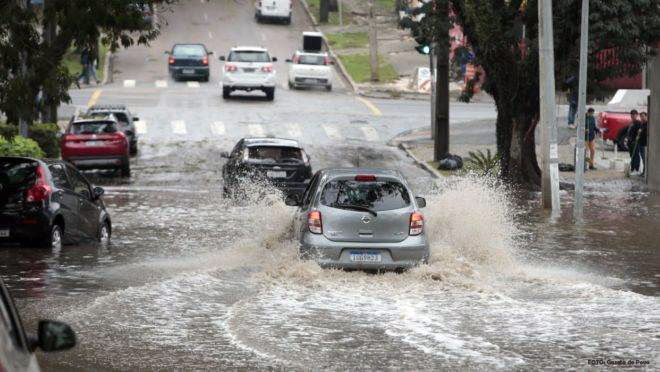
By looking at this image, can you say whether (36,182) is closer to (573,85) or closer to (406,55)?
(573,85)

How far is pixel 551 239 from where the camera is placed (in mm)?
21938

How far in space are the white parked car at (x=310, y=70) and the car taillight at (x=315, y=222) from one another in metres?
38.8

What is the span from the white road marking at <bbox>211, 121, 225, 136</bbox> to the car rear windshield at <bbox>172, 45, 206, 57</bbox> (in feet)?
41.1

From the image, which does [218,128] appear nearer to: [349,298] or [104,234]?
[104,234]

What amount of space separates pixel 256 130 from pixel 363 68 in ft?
67.2

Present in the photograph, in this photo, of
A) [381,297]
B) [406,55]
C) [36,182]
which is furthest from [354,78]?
[381,297]

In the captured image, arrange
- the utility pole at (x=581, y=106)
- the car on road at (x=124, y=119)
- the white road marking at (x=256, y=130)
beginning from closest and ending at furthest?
1. the utility pole at (x=581, y=106)
2. the car on road at (x=124, y=119)
3. the white road marking at (x=256, y=130)

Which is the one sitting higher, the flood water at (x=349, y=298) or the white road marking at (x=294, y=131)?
the flood water at (x=349, y=298)

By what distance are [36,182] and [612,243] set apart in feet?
31.8

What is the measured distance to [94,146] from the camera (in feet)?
108

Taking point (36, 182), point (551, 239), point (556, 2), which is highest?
point (556, 2)

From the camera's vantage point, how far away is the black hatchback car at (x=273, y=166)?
87.9 feet

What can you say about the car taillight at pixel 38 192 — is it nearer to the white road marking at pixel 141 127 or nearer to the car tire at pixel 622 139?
the car tire at pixel 622 139

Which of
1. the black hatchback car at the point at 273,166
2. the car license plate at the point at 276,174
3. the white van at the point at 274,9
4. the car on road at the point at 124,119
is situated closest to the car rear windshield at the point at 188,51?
the white van at the point at 274,9
